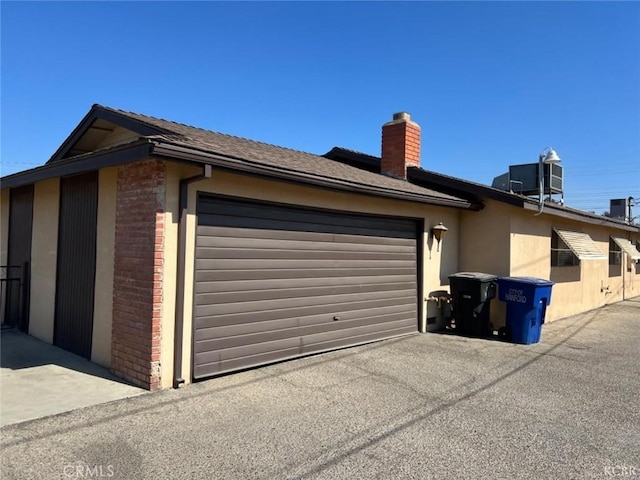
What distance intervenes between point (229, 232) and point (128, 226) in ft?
3.89

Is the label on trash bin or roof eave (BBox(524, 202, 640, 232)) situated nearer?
the label on trash bin

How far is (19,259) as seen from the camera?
7961 mm

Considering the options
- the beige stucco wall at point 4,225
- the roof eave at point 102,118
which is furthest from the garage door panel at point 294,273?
the beige stucco wall at point 4,225

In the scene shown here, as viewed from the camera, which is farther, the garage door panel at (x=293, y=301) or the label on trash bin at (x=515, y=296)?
the label on trash bin at (x=515, y=296)

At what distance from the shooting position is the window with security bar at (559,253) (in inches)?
436

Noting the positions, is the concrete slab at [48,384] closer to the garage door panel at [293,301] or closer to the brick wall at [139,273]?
the brick wall at [139,273]

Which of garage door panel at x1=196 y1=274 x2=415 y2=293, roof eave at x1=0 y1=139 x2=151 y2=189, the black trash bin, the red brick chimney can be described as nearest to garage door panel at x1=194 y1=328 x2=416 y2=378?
garage door panel at x1=196 y1=274 x2=415 y2=293

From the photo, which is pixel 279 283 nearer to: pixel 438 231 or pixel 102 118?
pixel 102 118

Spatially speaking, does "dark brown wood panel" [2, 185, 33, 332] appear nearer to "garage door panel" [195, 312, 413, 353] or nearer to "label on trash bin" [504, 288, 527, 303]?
"garage door panel" [195, 312, 413, 353]

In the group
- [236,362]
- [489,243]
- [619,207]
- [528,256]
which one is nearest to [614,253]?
[528,256]

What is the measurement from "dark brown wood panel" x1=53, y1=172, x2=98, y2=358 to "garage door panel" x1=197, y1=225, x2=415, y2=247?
1736 mm

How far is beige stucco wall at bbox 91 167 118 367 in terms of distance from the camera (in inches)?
221

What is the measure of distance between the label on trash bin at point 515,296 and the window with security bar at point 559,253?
11.5 ft

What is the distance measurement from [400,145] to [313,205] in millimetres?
4712
